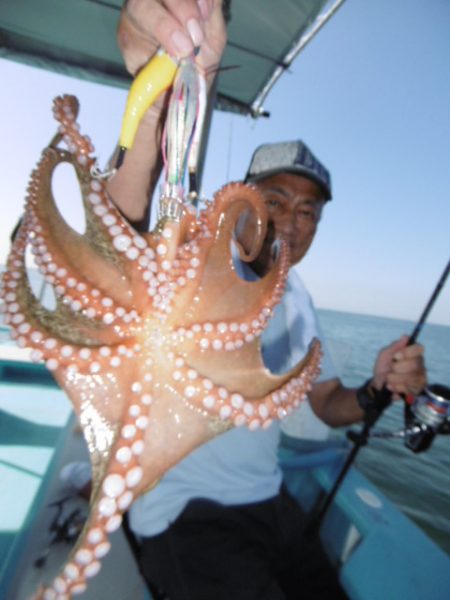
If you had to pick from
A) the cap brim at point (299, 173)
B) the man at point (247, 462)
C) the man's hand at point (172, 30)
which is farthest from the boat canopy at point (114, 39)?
the man's hand at point (172, 30)

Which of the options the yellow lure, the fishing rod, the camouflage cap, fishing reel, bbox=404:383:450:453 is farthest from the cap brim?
the yellow lure

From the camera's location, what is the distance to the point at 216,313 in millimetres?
1123

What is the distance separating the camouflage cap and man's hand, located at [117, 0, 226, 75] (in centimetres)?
167

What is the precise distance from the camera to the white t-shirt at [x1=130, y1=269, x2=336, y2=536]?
78.0 inches

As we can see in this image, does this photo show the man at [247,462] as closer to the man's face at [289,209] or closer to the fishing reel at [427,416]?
the man's face at [289,209]

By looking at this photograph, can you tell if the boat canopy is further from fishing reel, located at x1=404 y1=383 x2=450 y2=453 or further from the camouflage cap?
fishing reel, located at x1=404 y1=383 x2=450 y2=453

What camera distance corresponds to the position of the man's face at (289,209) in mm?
2775

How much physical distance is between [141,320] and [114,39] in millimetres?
5569

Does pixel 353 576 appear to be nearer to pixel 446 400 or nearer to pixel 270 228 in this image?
pixel 446 400

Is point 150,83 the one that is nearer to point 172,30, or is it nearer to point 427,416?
point 172,30

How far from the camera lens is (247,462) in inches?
84.6

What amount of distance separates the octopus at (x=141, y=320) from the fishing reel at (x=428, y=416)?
1892 mm

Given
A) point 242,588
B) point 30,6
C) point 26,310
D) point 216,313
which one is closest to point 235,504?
point 242,588

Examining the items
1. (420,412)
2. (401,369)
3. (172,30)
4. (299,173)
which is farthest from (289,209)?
(172,30)
